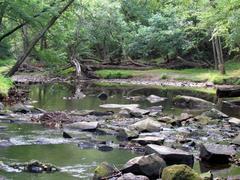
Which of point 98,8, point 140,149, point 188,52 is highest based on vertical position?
point 98,8

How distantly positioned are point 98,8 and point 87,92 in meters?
15.6

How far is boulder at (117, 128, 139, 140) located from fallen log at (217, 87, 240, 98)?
12.7 m

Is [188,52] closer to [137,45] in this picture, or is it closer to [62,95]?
[137,45]

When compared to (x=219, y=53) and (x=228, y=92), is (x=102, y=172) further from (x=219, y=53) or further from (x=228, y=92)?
(x=219, y=53)

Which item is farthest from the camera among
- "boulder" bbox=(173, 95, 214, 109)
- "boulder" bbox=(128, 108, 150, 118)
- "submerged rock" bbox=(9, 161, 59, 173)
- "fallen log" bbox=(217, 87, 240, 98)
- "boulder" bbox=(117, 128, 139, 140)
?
"fallen log" bbox=(217, 87, 240, 98)

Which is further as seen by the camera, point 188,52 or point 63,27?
point 188,52

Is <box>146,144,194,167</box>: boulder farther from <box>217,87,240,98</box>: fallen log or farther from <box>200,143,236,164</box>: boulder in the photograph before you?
<box>217,87,240,98</box>: fallen log

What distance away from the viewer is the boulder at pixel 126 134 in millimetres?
13356

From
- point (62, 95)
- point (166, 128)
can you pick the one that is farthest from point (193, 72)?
point (166, 128)

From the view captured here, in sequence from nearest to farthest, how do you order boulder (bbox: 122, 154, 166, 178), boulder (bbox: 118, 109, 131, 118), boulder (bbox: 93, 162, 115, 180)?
boulder (bbox: 93, 162, 115, 180) → boulder (bbox: 122, 154, 166, 178) → boulder (bbox: 118, 109, 131, 118)

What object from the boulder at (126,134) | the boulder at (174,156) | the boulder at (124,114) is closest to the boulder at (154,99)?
the boulder at (124,114)

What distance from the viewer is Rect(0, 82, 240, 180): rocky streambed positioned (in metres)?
9.40

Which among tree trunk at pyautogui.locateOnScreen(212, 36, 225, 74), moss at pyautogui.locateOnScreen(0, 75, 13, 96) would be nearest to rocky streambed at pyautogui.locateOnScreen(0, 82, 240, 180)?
moss at pyautogui.locateOnScreen(0, 75, 13, 96)

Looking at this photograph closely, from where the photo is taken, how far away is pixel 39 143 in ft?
40.3
